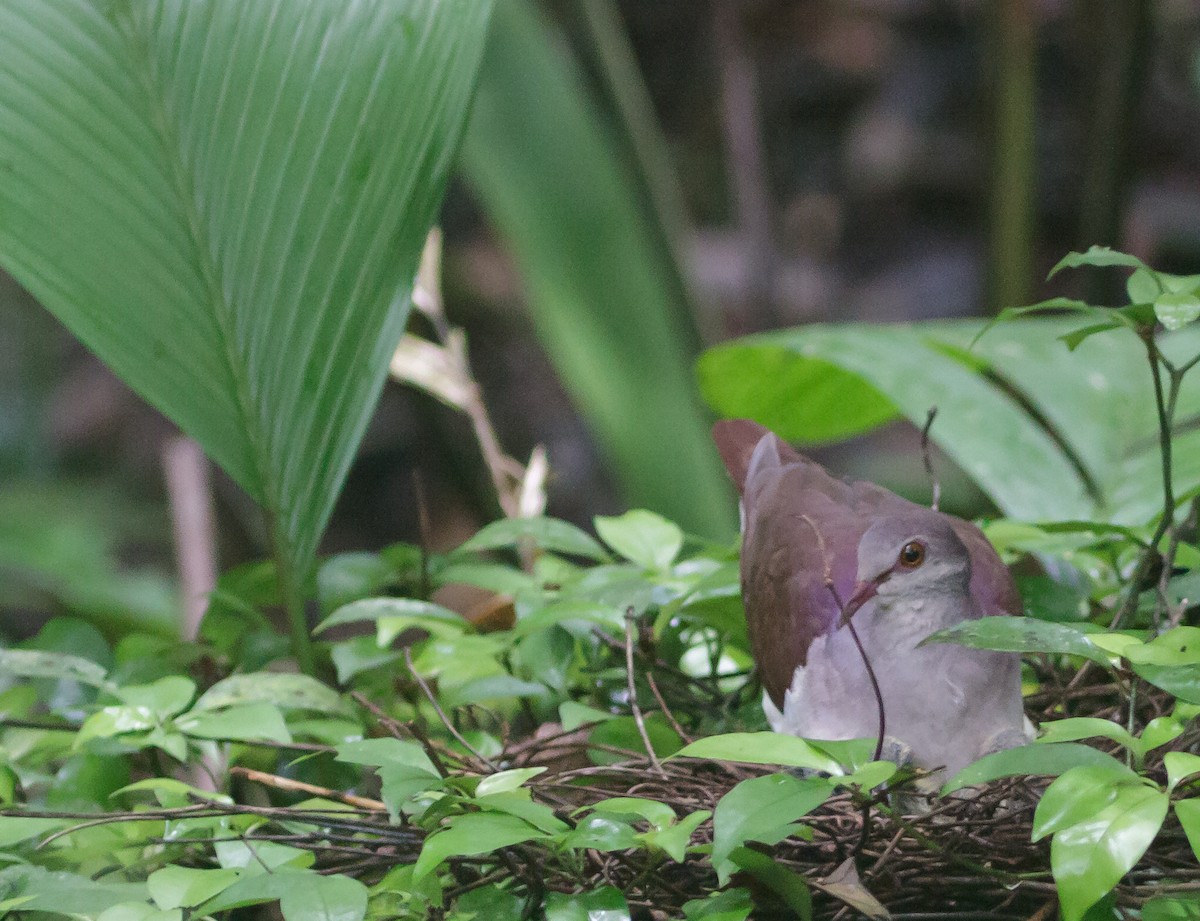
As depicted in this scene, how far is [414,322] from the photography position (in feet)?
8.15

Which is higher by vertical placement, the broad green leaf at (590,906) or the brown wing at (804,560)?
the brown wing at (804,560)

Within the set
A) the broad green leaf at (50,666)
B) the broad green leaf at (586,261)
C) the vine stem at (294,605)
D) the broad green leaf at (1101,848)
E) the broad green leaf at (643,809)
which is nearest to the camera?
the broad green leaf at (1101,848)

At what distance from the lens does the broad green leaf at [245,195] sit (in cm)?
90

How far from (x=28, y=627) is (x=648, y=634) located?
9.33 ft

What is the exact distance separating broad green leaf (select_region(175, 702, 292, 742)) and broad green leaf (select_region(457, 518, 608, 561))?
264 mm

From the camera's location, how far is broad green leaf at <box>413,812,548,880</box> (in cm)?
A: 56

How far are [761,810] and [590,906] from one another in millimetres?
115

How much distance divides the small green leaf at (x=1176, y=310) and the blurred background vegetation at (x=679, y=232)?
1.18 meters

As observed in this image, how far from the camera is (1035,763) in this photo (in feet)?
1.85

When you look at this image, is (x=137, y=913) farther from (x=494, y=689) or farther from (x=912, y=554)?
(x=912, y=554)

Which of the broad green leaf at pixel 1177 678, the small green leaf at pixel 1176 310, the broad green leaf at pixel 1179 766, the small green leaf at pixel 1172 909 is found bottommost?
the small green leaf at pixel 1172 909

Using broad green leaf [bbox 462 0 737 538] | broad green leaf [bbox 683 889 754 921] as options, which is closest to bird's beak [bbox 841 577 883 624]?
broad green leaf [bbox 683 889 754 921]

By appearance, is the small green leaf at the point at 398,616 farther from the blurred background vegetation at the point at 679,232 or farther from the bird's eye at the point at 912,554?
the blurred background vegetation at the point at 679,232

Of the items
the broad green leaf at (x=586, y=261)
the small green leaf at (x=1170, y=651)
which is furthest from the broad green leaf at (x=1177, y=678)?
the broad green leaf at (x=586, y=261)
